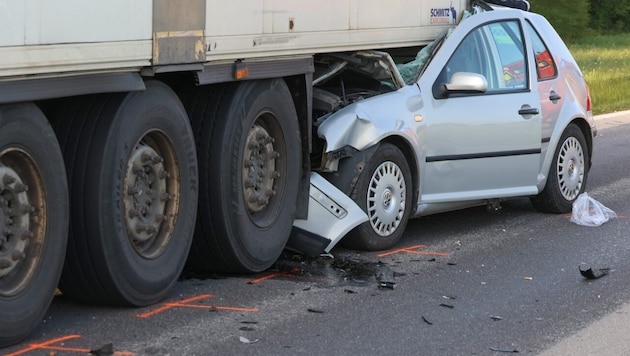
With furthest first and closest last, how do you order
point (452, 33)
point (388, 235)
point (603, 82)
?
point (603, 82) < point (452, 33) < point (388, 235)

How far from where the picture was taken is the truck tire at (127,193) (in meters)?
6.59

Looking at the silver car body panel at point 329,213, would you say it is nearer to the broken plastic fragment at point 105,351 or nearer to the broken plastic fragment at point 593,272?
the broken plastic fragment at point 593,272

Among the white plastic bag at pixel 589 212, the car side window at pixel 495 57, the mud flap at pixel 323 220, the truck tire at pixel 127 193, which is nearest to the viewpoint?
the truck tire at pixel 127 193

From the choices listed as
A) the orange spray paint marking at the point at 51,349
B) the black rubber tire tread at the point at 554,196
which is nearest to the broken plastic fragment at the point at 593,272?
the black rubber tire tread at the point at 554,196

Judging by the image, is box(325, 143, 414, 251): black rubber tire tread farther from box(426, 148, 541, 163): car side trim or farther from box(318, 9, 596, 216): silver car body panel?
box(426, 148, 541, 163): car side trim

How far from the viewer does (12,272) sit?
610cm

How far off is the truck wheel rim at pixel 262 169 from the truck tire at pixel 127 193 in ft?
2.44

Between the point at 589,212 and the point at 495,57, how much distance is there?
144 cm

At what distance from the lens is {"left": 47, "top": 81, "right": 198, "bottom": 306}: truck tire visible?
21.6 ft

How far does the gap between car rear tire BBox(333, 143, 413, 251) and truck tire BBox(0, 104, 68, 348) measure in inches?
111

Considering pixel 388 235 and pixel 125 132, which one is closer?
pixel 125 132

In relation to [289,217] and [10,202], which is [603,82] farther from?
[10,202]

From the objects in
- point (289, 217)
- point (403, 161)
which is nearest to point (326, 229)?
point (289, 217)

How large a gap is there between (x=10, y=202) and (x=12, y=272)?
33 centimetres
